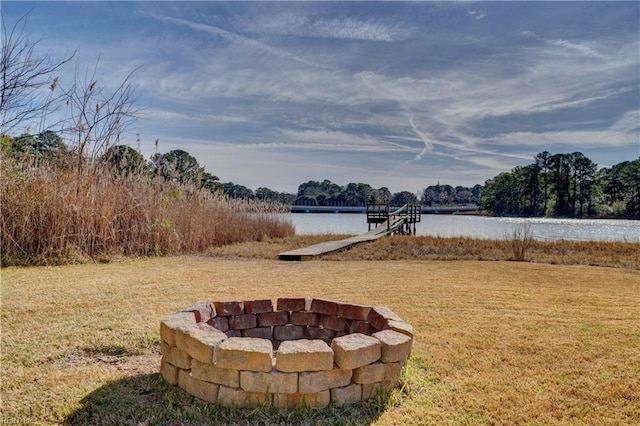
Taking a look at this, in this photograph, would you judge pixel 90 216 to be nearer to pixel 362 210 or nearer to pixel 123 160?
pixel 123 160

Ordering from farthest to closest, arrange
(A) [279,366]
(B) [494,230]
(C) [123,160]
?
(B) [494,230], (C) [123,160], (A) [279,366]

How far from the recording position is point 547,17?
756 centimetres

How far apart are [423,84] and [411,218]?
1240cm

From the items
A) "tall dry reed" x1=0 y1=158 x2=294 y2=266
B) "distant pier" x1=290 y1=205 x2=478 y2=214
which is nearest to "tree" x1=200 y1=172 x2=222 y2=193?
"tall dry reed" x1=0 y1=158 x2=294 y2=266

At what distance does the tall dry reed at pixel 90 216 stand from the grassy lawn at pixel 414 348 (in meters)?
0.77

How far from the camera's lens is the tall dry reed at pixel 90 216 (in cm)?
592

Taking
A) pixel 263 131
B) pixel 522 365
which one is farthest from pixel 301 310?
pixel 263 131

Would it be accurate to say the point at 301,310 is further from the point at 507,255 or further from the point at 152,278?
the point at 507,255

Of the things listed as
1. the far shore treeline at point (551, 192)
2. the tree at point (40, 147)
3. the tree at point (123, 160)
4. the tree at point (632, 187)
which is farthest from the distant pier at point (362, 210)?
the tree at point (40, 147)

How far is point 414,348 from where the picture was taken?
9.02 ft

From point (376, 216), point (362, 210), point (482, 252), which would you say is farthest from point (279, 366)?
point (362, 210)

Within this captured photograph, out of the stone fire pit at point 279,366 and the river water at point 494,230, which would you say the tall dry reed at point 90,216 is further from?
the river water at point 494,230

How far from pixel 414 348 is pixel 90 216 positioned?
596cm

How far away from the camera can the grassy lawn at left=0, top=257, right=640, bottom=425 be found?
6.13 ft
